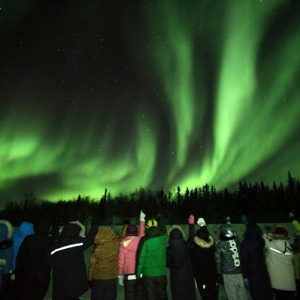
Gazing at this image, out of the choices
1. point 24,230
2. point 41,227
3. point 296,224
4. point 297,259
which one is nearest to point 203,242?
point 297,259

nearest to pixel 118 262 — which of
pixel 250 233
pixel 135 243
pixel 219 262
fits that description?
pixel 135 243

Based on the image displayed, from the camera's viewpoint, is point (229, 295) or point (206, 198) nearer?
point (229, 295)

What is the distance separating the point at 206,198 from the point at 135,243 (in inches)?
4334

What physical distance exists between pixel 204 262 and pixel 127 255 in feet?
5.49

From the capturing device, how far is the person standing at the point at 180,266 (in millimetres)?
5918

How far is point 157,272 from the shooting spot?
5.89 metres

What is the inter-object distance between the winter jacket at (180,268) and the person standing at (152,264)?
8.1 inches

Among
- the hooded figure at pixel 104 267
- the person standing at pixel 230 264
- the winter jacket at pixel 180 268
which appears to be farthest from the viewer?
the person standing at pixel 230 264

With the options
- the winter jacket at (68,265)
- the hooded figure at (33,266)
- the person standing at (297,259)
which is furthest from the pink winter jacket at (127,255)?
the person standing at (297,259)

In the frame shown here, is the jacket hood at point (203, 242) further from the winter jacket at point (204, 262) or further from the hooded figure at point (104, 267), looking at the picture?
the hooded figure at point (104, 267)

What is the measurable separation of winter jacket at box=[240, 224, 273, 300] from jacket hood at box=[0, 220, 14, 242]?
5038 millimetres

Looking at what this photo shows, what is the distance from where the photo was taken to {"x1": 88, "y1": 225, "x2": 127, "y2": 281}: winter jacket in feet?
18.7

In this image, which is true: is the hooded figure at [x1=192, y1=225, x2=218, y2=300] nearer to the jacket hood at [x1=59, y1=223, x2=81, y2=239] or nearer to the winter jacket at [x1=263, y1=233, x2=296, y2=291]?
the winter jacket at [x1=263, y1=233, x2=296, y2=291]

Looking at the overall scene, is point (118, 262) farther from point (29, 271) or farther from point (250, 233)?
point (250, 233)
